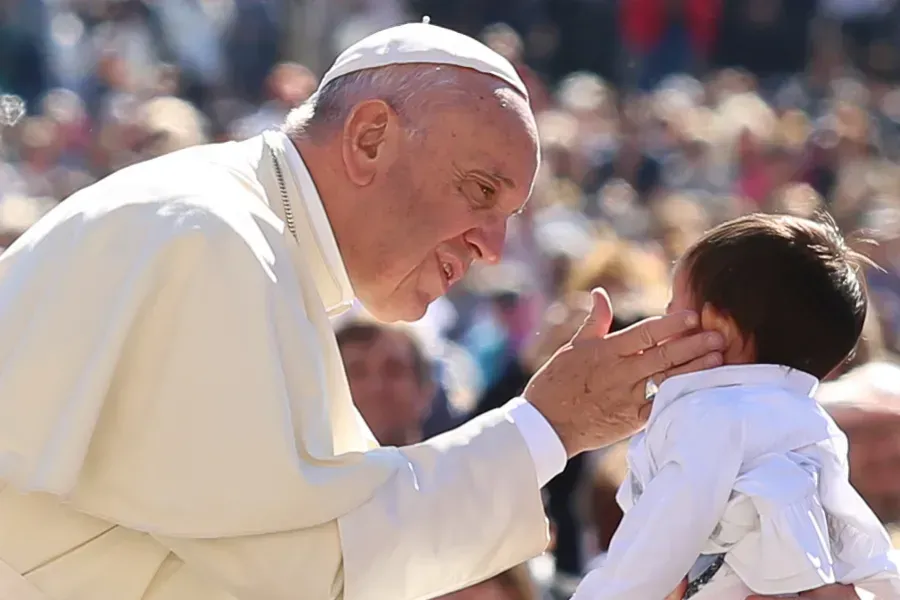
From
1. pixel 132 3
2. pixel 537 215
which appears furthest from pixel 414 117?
pixel 132 3

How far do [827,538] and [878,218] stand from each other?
18.9ft

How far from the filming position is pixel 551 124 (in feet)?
35.7

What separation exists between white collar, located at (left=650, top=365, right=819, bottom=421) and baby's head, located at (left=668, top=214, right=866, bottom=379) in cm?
2

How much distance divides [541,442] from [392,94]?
0.70m

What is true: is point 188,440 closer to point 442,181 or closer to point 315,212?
point 315,212

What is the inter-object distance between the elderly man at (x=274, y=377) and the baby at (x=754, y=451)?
0.29 ft

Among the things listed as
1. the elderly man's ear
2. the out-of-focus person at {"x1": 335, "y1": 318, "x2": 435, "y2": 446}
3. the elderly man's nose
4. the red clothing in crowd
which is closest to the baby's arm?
the elderly man's nose

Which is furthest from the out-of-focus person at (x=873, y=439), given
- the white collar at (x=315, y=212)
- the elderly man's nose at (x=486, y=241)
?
the white collar at (x=315, y=212)

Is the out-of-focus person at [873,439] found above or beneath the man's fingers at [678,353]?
beneath

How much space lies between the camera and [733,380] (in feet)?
9.00

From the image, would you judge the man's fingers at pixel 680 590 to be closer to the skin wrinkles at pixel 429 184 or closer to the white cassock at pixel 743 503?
the white cassock at pixel 743 503

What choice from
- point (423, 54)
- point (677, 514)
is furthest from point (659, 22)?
point (677, 514)

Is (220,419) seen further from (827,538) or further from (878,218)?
(878,218)

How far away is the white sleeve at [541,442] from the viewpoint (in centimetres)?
291
